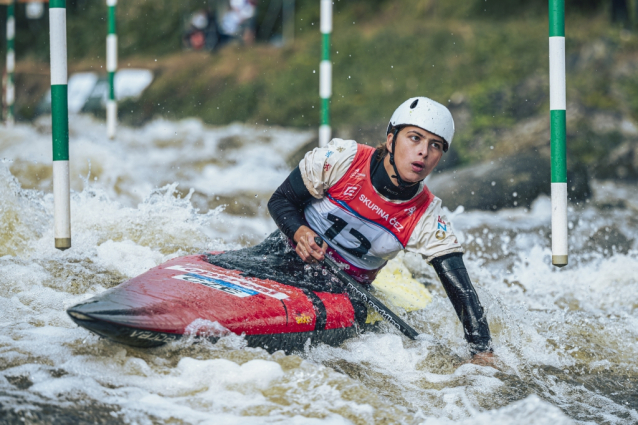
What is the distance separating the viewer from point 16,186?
4.52 m

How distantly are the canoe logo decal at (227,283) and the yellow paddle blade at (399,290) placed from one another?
3.04 ft

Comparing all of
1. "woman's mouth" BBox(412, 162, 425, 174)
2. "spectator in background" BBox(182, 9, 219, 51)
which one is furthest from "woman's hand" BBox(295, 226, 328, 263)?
"spectator in background" BBox(182, 9, 219, 51)

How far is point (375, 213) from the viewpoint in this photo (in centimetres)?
339

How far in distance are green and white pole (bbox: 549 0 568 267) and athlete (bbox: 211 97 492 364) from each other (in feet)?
1.74

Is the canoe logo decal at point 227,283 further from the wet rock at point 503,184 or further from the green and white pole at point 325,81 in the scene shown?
the wet rock at point 503,184

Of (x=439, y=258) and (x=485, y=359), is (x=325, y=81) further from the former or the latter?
(x=485, y=359)

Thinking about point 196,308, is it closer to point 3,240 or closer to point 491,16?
point 3,240

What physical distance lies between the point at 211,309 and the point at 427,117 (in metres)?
1.29

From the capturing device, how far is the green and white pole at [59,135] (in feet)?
10.8

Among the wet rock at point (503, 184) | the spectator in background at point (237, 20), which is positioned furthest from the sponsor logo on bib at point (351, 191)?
the spectator in background at point (237, 20)

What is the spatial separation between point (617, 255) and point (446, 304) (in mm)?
Answer: 2622

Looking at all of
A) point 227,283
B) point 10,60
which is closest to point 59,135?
point 227,283

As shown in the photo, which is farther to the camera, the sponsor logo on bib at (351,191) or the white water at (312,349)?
the sponsor logo on bib at (351,191)

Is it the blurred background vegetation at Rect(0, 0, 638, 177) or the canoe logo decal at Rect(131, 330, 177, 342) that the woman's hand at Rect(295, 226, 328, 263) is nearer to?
the canoe logo decal at Rect(131, 330, 177, 342)
